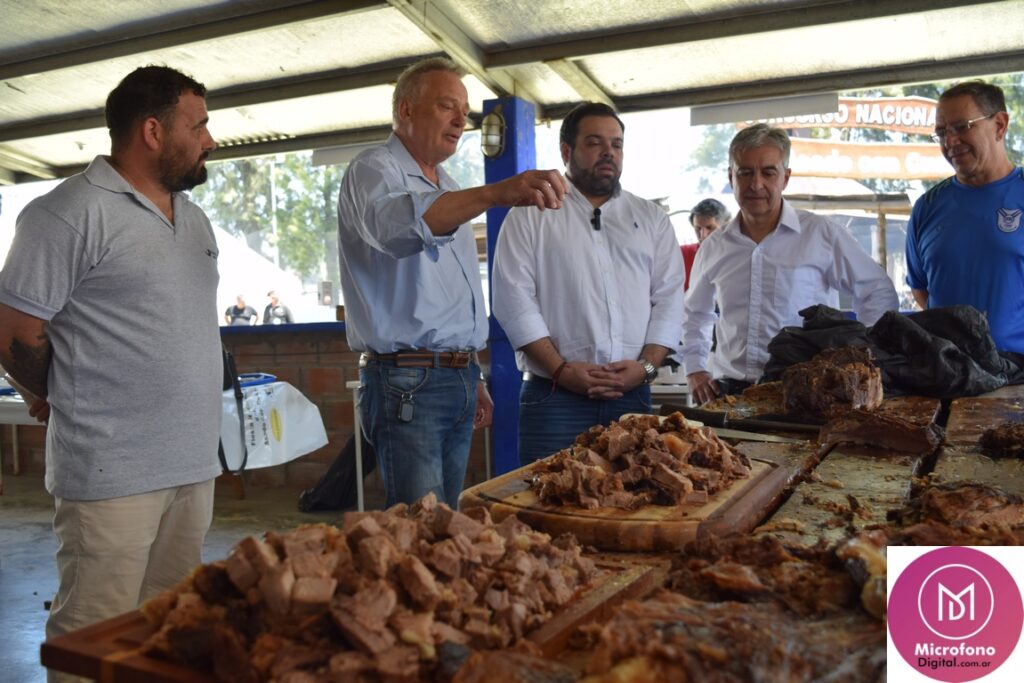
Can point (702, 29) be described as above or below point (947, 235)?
above

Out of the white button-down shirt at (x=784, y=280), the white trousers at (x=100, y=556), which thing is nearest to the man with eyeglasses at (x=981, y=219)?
the white button-down shirt at (x=784, y=280)

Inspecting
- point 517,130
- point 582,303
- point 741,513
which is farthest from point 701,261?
point 741,513

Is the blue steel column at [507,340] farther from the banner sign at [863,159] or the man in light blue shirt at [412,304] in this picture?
the banner sign at [863,159]

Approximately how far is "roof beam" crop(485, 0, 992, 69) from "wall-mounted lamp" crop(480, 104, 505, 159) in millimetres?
389

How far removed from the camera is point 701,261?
4.09 m

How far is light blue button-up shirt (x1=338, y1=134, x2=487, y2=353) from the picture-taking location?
2963mm

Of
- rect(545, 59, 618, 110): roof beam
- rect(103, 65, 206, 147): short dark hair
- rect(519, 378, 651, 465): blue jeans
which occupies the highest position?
rect(545, 59, 618, 110): roof beam

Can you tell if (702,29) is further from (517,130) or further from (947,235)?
(947,235)

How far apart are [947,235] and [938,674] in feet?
10.6

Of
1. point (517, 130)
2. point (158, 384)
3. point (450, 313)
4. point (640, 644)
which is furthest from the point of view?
point (517, 130)

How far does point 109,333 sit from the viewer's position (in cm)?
252

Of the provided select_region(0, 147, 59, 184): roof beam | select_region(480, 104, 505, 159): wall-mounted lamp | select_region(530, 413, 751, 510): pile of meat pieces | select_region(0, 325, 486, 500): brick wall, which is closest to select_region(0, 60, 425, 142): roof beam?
select_region(480, 104, 505, 159): wall-mounted lamp

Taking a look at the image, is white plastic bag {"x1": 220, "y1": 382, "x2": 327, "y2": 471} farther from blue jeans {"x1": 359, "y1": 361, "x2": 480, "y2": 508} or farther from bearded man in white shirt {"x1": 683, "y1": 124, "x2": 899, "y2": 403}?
bearded man in white shirt {"x1": 683, "y1": 124, "x2": 899, "y2": 403}

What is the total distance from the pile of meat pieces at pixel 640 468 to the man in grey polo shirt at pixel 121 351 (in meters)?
1.32
